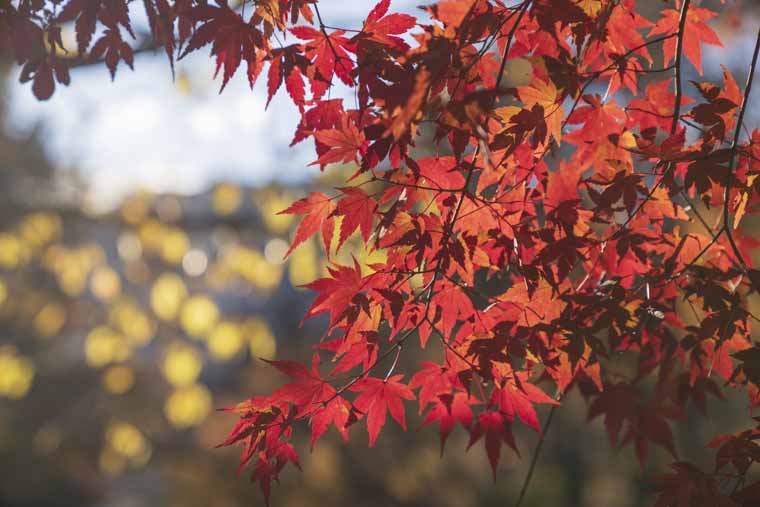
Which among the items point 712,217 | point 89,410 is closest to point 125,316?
point 89,410

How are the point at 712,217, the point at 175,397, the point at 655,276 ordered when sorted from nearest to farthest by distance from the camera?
the point at 655,276 → the point at 712,217 → the point at 175,397

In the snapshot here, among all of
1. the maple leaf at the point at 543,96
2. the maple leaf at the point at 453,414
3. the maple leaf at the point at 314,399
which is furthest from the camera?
the maple leaf at the point at 453,414

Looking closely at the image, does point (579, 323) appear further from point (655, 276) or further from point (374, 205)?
point (374, 205)

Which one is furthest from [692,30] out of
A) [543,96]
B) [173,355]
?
[173,355]

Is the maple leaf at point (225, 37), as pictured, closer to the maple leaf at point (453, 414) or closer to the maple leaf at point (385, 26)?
the maple leaf at point (385, 26)

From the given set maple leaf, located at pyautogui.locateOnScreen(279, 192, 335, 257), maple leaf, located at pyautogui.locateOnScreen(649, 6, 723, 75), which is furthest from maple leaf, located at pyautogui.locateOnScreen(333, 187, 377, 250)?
maple leaf, located at pyautogui.locateOnScreen(649, 6, 723, 75)

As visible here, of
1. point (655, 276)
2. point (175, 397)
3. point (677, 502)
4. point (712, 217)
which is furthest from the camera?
point (175, 397)

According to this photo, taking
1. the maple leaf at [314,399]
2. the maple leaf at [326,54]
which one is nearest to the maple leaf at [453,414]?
the maple leaf at [314,399]

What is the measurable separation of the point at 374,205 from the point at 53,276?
23.3ft

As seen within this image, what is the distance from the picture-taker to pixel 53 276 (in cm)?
724

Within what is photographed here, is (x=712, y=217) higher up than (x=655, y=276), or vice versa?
(x=655, y=276)

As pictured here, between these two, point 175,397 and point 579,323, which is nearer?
point 579,323

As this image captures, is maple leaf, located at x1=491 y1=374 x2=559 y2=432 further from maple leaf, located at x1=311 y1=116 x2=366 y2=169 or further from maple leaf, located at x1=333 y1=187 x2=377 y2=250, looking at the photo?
maple leaf, located at x1=311 y1=116 x2=366 y2=169

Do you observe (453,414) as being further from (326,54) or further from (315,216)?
(326,54)
